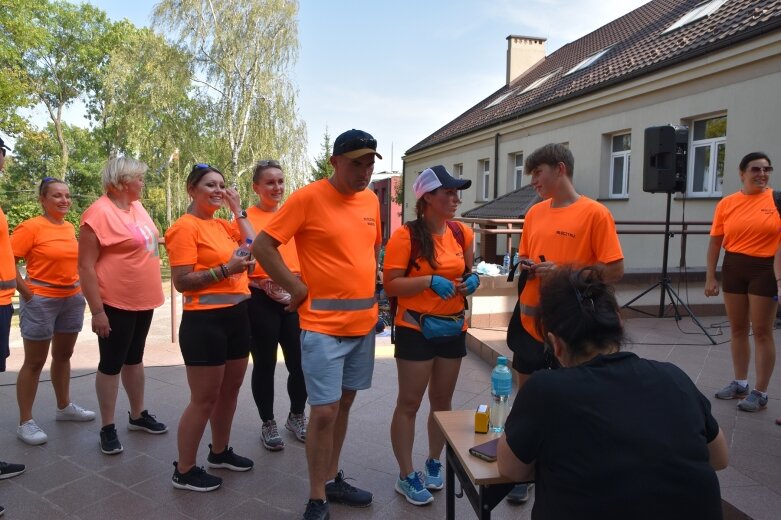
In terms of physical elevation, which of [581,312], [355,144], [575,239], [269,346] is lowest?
[269,346]

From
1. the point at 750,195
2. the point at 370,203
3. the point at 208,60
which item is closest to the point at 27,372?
the point at 370,203

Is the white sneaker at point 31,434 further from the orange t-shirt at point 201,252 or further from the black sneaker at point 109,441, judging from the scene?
the orange t-shirt at point 201,252

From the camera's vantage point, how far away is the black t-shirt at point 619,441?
1.46 metres

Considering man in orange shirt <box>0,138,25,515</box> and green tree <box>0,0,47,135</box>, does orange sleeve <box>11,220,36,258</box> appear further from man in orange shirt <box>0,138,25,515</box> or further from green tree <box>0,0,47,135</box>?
green tree <box>0,0,47,135</box>

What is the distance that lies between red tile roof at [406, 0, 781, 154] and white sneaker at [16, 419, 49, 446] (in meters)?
10.5

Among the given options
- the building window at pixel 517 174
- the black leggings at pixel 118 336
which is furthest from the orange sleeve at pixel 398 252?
the building window at pixel 517 174

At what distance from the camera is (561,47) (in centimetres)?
2356

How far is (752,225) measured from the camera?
4.12m

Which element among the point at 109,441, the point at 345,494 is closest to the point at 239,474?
the point at 345,494

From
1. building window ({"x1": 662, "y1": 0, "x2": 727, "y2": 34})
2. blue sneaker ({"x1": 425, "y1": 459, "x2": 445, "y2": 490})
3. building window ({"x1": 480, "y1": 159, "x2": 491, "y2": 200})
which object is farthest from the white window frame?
blue sneaker ({"x1": 425, "y1": 459, "x2": 445, "y2": 490})

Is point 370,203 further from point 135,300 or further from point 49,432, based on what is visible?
point 49,432

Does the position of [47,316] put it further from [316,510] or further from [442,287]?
[442,287]

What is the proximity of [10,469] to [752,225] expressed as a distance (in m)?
5.06

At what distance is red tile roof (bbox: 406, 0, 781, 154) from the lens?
991 cm
